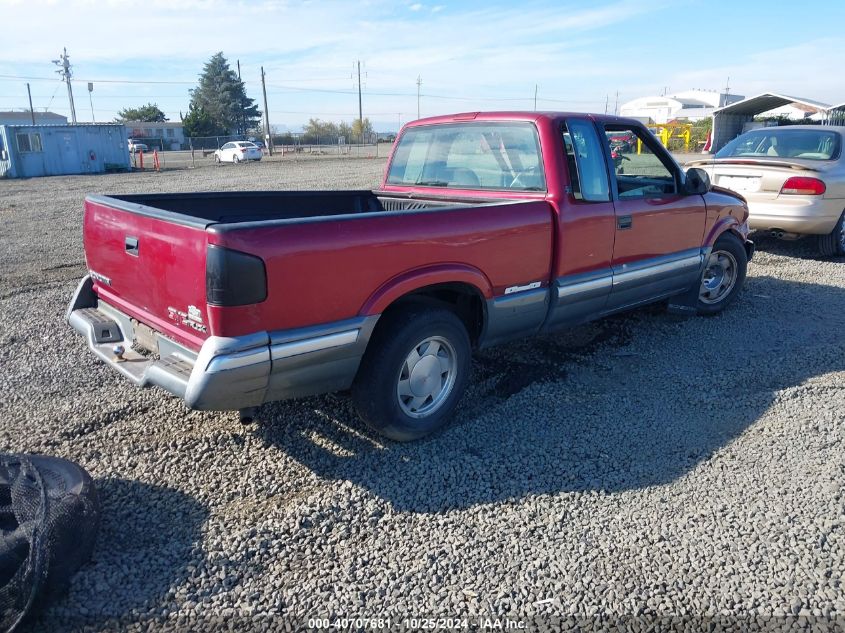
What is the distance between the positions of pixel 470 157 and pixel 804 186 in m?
5.34

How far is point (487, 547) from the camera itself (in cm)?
291

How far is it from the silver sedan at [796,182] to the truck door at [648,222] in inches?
130

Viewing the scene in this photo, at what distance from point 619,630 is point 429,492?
1.16 m

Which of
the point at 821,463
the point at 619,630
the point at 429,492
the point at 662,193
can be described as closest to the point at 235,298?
the point at 429,492

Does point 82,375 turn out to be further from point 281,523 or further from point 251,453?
point 281,523

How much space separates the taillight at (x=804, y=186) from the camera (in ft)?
26.1

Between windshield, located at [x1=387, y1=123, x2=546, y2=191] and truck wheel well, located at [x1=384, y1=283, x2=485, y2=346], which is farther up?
windshield, located at [x1=387, y1=123, x2=546, y2=191]

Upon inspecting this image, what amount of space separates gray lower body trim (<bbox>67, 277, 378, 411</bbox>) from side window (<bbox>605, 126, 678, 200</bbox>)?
2.63m

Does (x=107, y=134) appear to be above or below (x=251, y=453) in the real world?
above

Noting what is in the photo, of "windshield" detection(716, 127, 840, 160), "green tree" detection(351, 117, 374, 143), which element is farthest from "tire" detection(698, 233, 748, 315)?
"green tree" detection(351, 117, 374, 143)

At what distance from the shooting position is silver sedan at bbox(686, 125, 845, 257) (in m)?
8.02

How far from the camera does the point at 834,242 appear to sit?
28.1 ft

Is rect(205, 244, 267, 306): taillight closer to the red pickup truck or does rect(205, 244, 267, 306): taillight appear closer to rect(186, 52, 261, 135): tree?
the red pickup truck

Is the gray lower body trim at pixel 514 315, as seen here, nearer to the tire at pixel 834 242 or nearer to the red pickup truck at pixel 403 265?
the red pickup truck at pixel 403 265
